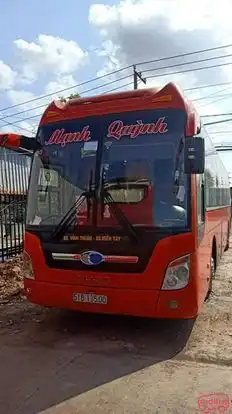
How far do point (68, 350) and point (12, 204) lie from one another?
7.32 m

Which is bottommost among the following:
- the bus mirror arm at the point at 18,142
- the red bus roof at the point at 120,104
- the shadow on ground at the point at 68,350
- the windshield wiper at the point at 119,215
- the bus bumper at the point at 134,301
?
the shadow on ground at the point at 68,350

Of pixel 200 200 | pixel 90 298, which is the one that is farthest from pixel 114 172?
pixel 90 298

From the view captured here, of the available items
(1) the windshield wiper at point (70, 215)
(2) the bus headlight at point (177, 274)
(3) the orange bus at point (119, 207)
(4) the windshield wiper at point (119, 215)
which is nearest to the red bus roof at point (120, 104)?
(3) the orange bus at point (119, 207)

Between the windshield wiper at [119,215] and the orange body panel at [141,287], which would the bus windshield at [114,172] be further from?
the orange body panel at [141,287]

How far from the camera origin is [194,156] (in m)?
5.19

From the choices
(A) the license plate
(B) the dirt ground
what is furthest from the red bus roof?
(B) the dirt ground

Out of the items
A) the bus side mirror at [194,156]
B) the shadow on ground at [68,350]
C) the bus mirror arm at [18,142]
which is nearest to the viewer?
the shadow on ground at [68,350]

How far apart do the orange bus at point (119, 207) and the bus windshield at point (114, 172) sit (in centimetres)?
1

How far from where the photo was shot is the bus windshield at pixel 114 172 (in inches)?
212

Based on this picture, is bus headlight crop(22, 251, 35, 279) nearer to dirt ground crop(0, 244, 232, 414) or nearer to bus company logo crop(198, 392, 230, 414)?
dirt ground crop(0, 244, 232, 414)

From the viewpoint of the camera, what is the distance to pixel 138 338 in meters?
5.80

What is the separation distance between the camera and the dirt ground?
407 centimetres

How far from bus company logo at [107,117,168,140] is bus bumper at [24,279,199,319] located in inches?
78.2

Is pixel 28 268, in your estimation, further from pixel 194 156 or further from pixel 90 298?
pixel 194 156
